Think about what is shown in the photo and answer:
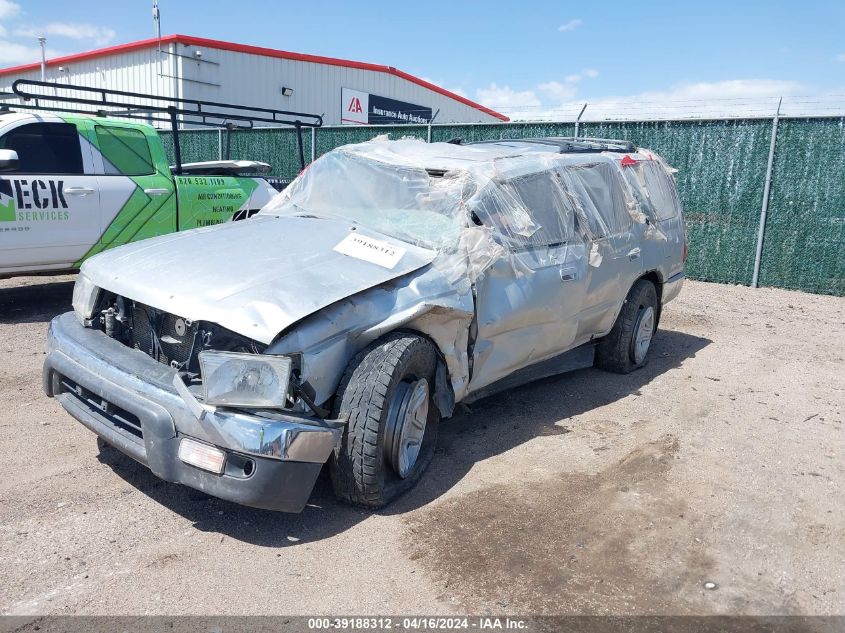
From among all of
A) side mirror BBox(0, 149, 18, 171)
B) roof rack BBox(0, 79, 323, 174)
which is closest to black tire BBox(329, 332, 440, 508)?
side mirror BBox(0, 149, 18, 171)

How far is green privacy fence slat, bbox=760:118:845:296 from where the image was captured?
9727mm

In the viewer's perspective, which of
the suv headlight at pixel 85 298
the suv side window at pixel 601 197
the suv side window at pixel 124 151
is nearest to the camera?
the suv headlight at pixel 85 298

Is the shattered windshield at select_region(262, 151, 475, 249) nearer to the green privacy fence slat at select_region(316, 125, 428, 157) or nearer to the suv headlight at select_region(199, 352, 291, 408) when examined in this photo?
the suv headlight at select_region(199, 352, 291, 408)

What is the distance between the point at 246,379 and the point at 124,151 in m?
5.48

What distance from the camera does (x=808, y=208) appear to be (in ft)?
32.6

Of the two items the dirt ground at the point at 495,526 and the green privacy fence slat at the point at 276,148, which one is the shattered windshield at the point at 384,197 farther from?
the green privacy fence slat at the point at 276,148

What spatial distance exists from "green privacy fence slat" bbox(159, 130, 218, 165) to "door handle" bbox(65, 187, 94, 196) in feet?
28.7

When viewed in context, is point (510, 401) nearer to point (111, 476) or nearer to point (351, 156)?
point (351, 156)

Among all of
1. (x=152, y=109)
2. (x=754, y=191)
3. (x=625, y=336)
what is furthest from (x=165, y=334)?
(x=754, y=191)

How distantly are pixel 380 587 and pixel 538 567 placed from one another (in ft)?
2.39

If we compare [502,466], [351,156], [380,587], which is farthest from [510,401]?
[380,587]

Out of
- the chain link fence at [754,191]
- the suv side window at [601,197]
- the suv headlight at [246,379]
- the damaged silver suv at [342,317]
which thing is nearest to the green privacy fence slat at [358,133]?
the chain link fence at [754,191]

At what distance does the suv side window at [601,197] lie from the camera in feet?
17.6

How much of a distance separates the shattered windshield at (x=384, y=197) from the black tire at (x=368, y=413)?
875mm
